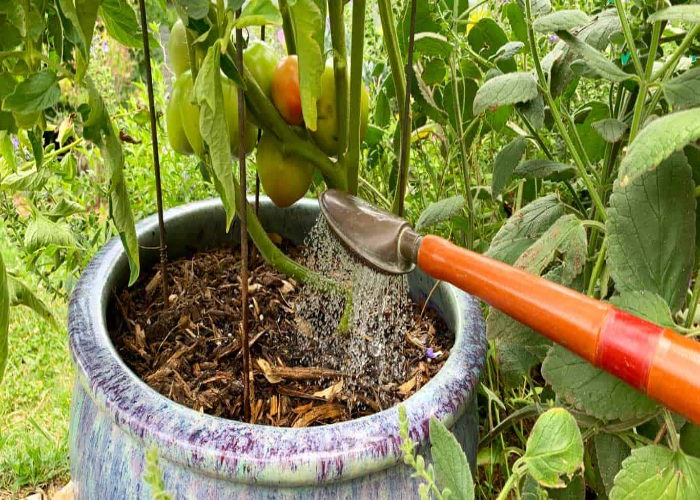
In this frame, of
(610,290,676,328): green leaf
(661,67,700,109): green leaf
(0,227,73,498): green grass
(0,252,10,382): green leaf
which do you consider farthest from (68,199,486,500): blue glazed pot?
(0,227,73,498): green grass

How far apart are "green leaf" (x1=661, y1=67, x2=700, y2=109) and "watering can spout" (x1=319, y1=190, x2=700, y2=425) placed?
0.59ft

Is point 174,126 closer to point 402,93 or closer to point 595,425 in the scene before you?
point 402,93

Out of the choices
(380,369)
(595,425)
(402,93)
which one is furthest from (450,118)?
(595,425)

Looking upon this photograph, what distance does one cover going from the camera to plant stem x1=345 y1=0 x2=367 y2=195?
0.55m

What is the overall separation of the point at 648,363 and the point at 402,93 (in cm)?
38

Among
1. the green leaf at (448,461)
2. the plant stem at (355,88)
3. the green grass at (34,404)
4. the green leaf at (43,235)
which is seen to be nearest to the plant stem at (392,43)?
the plant stem at (355,88)

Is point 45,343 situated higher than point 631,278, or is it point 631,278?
point 631,278

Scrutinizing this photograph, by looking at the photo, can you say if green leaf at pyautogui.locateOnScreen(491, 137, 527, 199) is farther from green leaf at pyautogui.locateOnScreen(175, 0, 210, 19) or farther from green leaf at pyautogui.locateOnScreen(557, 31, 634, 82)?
green leaf at pyautogui.locateOnScreen(175, 0, 210, 19)

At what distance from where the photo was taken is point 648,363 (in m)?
0.36

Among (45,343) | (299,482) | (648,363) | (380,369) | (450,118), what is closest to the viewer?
(648,363)

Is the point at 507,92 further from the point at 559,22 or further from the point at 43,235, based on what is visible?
the point at 43,235

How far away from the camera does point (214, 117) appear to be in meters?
0.41

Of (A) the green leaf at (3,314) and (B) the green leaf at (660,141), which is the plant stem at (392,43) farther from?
(A) the green leaf at (3,314)

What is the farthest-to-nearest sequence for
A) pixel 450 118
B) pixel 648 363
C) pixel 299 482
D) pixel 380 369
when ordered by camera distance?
pixel 450 118
pixel 380 369
pixel 299 482
pixel 648 363
